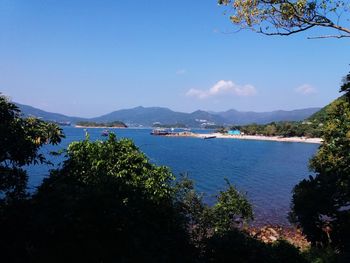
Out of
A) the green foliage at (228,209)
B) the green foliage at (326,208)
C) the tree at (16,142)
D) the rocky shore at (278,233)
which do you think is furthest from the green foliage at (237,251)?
the rocky shore at (278,233)

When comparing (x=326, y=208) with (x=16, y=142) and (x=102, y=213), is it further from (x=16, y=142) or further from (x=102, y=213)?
(x=16, y=142)

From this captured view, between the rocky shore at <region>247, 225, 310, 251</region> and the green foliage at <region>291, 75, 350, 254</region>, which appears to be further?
the rocky shore at <region>247, 225, 310, 251</region>

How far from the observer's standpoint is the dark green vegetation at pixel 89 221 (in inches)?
361

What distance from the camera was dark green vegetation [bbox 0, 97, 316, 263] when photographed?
30.1 feet

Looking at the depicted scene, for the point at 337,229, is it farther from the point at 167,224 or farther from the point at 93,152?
the point at 93,152

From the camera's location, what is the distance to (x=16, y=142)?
32.5 feet

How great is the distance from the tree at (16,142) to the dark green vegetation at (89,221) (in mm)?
26

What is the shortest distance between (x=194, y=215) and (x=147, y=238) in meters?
10.5

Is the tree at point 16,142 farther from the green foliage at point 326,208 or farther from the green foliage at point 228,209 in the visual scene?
the green foliage at point 326,208

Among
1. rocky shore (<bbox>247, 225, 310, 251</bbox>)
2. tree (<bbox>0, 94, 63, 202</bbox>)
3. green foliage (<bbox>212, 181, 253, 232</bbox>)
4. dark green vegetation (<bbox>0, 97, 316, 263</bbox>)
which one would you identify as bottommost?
rocky shore (<bbox>247, 225, 310, 251</bbox>)

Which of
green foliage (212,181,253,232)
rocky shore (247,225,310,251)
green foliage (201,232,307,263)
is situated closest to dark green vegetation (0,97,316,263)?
green foliage (201,232,307,263)

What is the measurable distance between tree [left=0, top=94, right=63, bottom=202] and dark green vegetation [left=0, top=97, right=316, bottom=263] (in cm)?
3

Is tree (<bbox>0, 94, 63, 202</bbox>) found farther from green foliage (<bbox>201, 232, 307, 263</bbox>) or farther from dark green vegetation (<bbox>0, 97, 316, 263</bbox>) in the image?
green foliage (<bbox>201, 232, 307, 263</bbox>)

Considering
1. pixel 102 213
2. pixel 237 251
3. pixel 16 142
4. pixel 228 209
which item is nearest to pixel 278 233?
pixel 228 209
